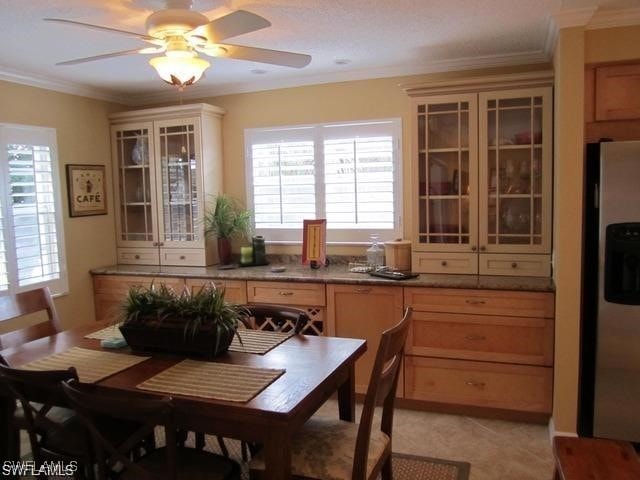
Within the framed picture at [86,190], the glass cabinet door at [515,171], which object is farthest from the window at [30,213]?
the glass cabinet door at [515,171]

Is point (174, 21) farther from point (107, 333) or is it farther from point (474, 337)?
point (474, 337)

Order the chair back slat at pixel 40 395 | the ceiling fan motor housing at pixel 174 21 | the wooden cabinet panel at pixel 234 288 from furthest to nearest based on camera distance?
the wooden cabinet panel at pixel 234 288, the ceiling fan motor housing at pixel 174 21, the chair back slat at pixel 40 395

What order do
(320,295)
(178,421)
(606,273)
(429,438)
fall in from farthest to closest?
(320,295), (429,438), (606,273), (178,421)

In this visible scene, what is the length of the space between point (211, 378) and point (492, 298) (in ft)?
6.11

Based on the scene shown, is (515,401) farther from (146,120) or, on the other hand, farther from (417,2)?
(146,120)

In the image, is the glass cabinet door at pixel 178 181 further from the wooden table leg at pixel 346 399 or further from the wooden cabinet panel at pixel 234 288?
the wooden table leg at pixel 346 399

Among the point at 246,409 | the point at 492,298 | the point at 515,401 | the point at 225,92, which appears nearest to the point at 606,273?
the point at 492,298

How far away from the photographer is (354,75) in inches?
154

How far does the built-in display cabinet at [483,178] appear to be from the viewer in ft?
11.0

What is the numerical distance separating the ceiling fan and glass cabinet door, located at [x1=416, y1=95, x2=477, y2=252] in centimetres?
136

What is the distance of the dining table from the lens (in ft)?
5.61

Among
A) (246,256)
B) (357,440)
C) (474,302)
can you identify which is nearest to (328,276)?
(246,256)

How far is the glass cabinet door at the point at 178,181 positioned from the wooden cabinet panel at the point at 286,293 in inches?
31.5

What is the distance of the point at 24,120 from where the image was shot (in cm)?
372
